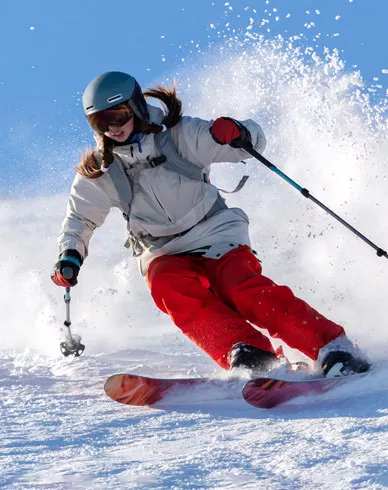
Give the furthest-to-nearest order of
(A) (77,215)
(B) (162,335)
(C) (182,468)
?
1. (B) (162,335)
2. (A) (77,215)
3. (C) (182,468)

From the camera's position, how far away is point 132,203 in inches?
178

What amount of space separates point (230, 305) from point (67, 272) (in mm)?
986

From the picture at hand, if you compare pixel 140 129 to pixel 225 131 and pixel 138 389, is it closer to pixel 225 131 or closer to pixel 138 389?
pixel 225 131

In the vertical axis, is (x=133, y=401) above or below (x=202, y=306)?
below

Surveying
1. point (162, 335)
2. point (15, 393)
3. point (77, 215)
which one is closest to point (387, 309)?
point (162, 335)

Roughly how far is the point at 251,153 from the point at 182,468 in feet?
7.84

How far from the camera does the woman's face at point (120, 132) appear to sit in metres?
4.24

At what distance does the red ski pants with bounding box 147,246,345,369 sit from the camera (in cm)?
387

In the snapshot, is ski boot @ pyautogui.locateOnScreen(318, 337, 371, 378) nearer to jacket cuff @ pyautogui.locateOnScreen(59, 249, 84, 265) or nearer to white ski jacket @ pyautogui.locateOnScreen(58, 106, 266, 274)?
white ski jacket @ pyautogui.locateOnScreen(58, 106, 266, 274)

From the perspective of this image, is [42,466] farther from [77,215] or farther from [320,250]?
[320,250]

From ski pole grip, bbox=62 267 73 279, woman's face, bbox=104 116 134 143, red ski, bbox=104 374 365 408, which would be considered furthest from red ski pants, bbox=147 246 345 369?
woman's face, bbox=104 116 134 143

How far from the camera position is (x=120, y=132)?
4.26 metres

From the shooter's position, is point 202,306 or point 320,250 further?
point 320,250

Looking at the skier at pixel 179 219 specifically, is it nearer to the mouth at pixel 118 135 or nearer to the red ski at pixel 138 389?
the mouth at pixel 118 135
